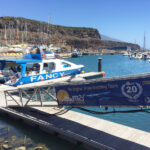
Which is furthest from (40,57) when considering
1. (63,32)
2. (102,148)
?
(63,32)

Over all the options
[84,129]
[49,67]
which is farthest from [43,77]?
[84,129]

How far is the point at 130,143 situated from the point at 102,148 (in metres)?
1.17

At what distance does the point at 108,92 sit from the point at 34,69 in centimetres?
1402

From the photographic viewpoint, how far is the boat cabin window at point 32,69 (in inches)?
732

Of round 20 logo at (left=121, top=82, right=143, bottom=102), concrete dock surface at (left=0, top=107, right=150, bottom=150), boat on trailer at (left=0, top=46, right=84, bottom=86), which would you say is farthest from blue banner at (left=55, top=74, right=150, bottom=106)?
boat on trailer at (left=0, top=46, right=84, bottom=86)

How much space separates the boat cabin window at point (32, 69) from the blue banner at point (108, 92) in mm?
10851

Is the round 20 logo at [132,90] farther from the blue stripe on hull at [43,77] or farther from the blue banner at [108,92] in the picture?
the blue stripe on hull at [43,77]

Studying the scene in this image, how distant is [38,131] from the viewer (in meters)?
9.65

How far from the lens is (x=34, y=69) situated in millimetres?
19516

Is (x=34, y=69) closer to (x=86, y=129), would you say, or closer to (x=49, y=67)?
(x=49, y=67)

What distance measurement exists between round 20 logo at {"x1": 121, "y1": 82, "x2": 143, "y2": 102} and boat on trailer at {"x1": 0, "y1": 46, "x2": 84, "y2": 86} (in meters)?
12.9

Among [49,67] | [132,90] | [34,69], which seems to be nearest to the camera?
[132,90]

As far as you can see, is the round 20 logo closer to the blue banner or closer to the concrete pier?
the blue banner

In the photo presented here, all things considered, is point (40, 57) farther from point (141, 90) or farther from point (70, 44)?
point (70, 44)
